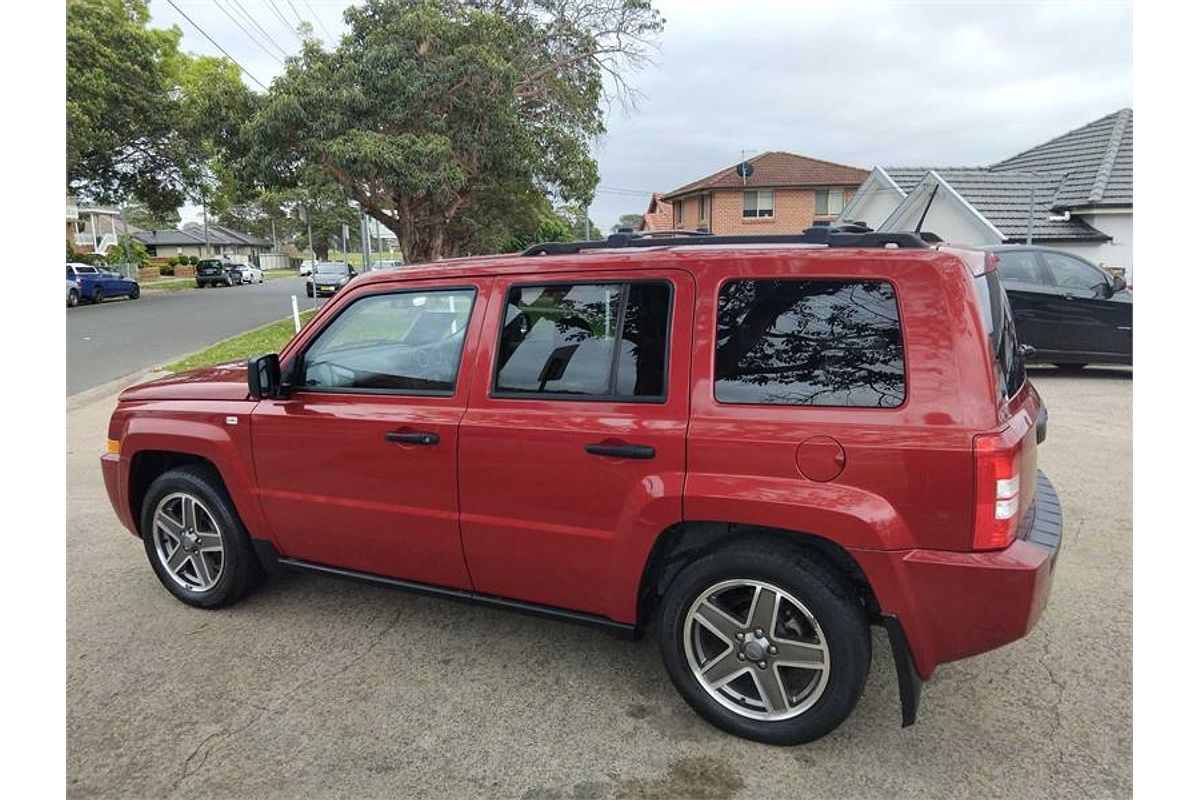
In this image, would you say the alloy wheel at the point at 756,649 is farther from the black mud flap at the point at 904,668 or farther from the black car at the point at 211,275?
the black car at the point at 211,275

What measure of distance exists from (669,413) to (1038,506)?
1470 millimetres

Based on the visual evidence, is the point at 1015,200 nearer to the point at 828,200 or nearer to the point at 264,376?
the point at 264,376

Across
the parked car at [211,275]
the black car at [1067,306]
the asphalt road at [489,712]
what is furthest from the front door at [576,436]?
the parked car at [211,275]

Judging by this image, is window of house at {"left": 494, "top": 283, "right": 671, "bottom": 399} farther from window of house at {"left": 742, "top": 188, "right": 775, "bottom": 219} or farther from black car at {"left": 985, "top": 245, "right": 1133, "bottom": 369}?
window of house at {"left": 742, "top": 188, "right": 775, "bottom": 219}

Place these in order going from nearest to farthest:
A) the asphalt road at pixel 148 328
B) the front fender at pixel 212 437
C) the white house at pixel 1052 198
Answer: the front fender at pixel 212 437
the asphalt road at pixel 148 328
the white house at pixel 1052 198

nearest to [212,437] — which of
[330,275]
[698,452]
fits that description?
[698,452]

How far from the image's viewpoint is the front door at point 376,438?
327cm

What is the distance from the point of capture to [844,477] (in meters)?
2.58

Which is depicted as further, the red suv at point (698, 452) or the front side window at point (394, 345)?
the front side window at point (394, 345)

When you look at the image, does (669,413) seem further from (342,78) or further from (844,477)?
(342,78)

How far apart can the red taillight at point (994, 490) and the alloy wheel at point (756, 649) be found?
64cm

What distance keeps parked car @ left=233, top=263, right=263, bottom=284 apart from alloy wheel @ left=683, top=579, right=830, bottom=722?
54321 millimetres

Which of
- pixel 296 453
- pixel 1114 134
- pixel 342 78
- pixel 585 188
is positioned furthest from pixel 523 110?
pixel 296 453

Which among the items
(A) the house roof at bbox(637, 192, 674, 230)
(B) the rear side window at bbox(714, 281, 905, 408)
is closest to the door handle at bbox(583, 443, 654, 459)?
(B) the rear side window at bbox(714, 281, 905, 408)
